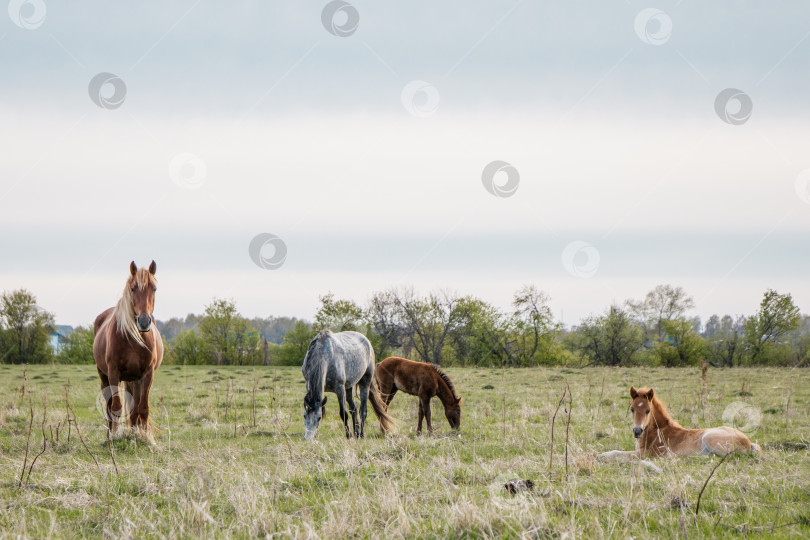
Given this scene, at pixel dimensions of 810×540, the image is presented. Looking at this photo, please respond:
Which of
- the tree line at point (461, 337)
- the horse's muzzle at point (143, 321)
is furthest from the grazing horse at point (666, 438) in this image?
the tree line at point (461, 337)

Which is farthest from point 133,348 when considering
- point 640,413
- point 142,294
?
point 640,413

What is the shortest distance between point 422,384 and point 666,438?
5180 millimetres

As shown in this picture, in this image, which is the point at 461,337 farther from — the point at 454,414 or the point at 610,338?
the point at 454,414

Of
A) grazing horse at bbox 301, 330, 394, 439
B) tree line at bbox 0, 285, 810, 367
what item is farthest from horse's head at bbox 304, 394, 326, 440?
tree line at bbox 0, 285, 810, 367

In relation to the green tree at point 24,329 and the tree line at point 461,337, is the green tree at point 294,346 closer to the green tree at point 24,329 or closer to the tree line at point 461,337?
the tree line at point 461,337

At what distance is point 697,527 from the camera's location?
407cm

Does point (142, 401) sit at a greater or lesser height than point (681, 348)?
lesser

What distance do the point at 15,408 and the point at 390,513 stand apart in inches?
449

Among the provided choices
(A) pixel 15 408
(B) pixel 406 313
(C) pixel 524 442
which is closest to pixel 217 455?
(C) pixel 524 442

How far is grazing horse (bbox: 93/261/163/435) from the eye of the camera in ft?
26.3

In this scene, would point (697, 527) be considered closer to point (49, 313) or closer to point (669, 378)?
point (669, 378)

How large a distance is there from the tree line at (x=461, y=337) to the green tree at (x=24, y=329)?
0.08m

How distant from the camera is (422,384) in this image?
12.1 metres

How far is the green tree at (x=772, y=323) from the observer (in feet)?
164
